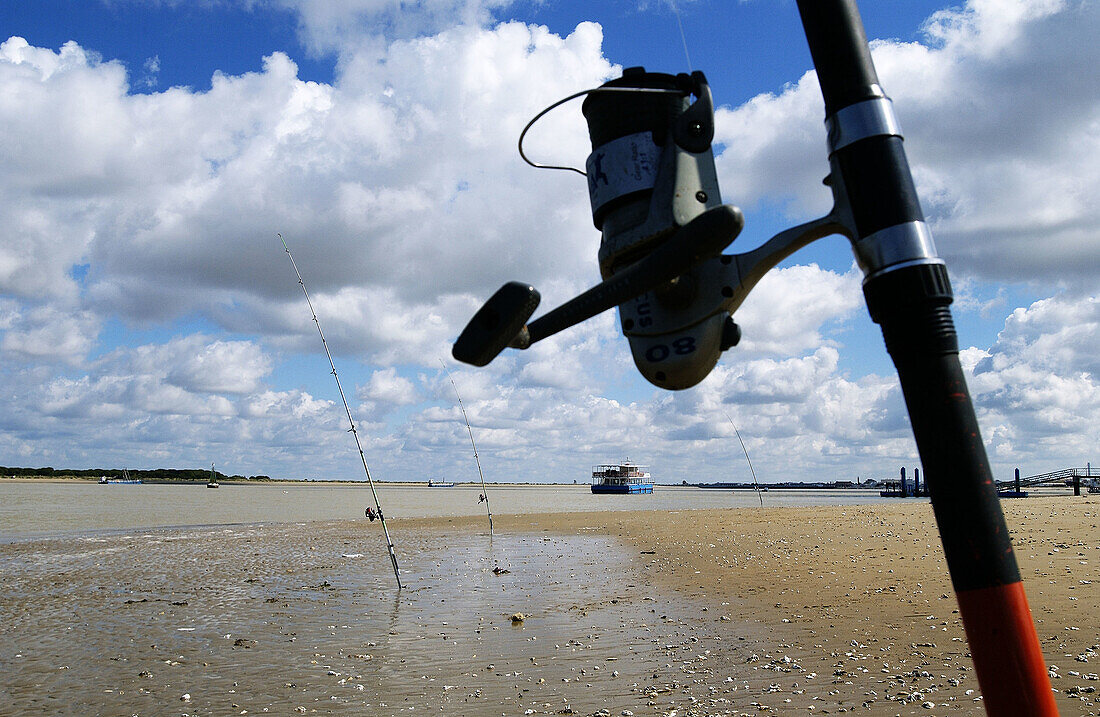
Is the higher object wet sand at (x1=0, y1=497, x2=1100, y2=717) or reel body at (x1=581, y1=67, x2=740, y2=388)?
reel body at (x1=581, y1=67, x2=740, y2=388)

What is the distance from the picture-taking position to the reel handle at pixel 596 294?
3.67 ft

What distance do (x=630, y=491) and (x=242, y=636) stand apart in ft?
242

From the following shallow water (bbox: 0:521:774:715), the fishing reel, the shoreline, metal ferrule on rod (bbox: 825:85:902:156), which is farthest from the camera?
shallow water (bbox: 0:521:774:715)

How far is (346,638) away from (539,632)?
7.78 feet

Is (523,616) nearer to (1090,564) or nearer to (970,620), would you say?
(1090,564)

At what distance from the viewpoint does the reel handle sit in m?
1.12

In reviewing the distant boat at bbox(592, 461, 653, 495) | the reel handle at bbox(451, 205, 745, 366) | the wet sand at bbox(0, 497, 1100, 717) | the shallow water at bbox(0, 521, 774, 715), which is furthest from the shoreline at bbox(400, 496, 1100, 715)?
the distant boat at bbox(592, 461, 653, 495)

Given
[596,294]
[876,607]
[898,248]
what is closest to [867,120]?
[898,248]

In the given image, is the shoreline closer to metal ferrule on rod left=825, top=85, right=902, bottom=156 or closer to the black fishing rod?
the black fishing rod

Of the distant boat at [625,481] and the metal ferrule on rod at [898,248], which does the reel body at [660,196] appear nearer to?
the metal ferrule on rod at [898,248]

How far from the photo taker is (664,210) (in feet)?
4.59

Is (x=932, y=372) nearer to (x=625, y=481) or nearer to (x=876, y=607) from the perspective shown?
(x=876, y=607)

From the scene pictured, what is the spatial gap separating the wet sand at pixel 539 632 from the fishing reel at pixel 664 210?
17.2 feet

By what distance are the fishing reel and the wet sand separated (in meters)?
5.23
